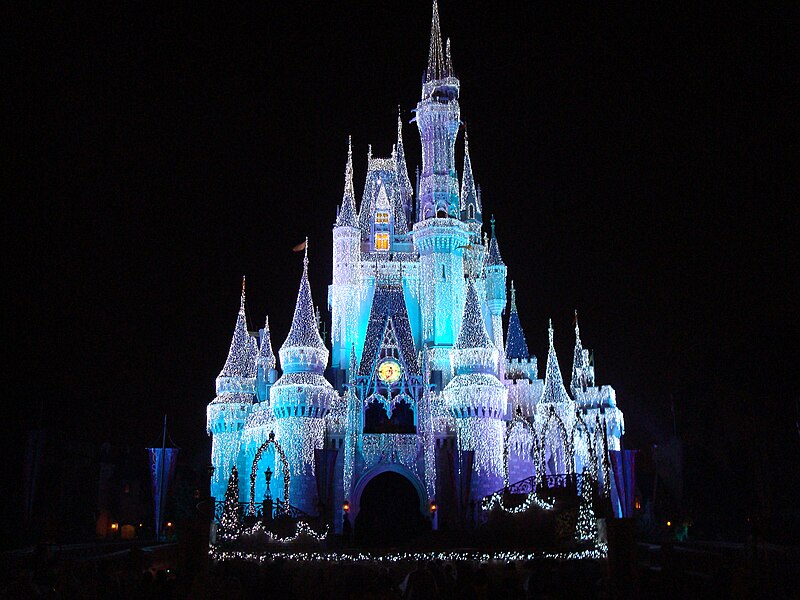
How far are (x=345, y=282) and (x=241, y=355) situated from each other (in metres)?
6.22

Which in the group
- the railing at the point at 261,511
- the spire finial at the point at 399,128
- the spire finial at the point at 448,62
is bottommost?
the railing at the point at 261,511

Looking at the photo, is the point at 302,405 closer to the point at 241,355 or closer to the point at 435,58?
the point at 241,355

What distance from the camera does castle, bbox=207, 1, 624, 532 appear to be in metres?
36.5

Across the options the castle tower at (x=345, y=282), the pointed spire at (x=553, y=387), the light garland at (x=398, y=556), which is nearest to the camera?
the light garland at (x=398, y=556)

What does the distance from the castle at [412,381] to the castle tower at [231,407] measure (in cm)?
7

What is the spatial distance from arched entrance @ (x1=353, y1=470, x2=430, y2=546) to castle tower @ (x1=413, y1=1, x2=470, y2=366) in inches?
204

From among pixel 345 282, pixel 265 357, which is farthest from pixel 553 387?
pixel 265 357

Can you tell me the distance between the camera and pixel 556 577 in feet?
50.0

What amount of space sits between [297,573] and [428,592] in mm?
6365

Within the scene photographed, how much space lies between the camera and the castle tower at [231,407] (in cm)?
4044

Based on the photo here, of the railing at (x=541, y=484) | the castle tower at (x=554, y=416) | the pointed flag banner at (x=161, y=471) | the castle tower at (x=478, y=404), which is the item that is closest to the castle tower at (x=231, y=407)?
the pointed flag banner at (x=161, y=471)

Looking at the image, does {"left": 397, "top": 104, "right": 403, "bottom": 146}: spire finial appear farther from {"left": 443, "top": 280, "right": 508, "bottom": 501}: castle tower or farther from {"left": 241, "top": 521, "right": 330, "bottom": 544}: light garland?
{"left": 241, "top": 521, "right": 330, "bottom": 544}: light garland

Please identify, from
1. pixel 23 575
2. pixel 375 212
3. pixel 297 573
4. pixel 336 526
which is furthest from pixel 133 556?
pixel 375 212

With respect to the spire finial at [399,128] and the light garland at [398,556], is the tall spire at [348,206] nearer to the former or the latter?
the spire finial at [399,128]
